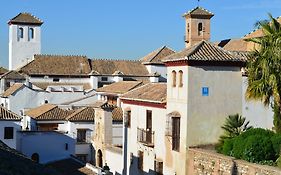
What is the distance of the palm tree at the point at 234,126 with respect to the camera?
21.0 metres

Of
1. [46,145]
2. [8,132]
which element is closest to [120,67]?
[46,145]

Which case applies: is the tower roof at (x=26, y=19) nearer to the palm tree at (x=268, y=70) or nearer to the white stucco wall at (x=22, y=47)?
the white stucco wall at (x=22, y=47)

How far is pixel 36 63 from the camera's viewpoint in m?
55.0

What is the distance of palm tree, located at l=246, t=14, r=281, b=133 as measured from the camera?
18906 millimetres

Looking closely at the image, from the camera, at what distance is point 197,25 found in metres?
27.5

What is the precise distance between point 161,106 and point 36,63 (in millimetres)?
33864

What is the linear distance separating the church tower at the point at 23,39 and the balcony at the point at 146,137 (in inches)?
1628

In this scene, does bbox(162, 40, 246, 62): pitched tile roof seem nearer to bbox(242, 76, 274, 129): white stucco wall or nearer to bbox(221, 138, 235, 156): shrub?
bbox(242, 76, 274, 129): white stucco wall

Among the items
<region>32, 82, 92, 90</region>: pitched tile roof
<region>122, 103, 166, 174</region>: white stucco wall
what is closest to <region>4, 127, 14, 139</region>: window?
<region>122, 103, 166, 174</region>: white stucco wall

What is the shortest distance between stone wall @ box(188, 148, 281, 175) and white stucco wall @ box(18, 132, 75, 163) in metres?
14.2

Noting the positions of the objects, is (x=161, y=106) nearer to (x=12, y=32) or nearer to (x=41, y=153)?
(x=41, y=153)

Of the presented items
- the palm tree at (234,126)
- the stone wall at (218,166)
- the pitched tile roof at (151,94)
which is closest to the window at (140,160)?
the pitched tile roof at (151,94)

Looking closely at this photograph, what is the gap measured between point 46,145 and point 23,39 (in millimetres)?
35310

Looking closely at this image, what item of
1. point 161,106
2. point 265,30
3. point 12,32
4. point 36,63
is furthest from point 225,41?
point 12,32
